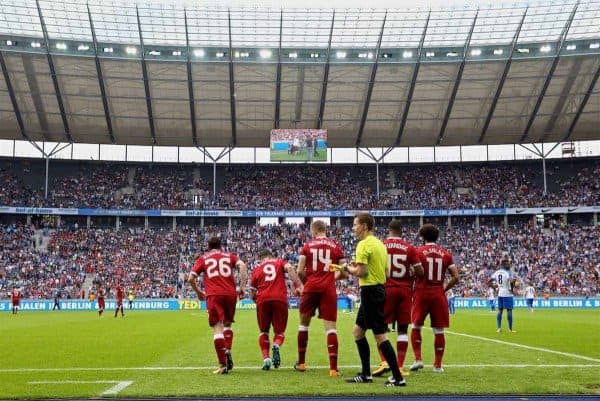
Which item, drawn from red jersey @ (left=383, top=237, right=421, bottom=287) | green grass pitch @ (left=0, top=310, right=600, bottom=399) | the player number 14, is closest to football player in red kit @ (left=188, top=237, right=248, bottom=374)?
green grass pitch @ (left=0, top=310, right=600, bottom=399)

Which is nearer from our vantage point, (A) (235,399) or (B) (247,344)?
(A) (235,399)

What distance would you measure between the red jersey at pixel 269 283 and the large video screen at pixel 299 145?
4501 centimetres

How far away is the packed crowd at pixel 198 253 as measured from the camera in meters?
52.1

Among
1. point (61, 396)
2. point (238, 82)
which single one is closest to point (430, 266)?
point (61, 396)

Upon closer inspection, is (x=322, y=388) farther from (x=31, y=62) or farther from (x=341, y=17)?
(x=31, y=62)

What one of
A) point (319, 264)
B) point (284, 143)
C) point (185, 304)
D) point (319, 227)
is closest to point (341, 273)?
point (319, 264)

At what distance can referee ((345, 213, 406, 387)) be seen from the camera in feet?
28.9

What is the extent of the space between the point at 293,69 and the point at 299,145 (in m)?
6.87

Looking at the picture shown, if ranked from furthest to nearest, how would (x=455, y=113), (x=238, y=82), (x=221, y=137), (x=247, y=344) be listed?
(x=221, y=137), (x=455, y=113), (x=238, y=82), (x=247, y=344)

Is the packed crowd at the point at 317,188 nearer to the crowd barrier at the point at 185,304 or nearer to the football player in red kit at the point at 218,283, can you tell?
the crowd barrier at the point at 185,304

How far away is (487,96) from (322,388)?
5014 centimetres

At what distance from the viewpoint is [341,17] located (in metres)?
49.4

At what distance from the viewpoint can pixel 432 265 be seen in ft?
35.8

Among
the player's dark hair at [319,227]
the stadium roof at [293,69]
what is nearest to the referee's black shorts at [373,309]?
the player's dark hair at [319,227]
